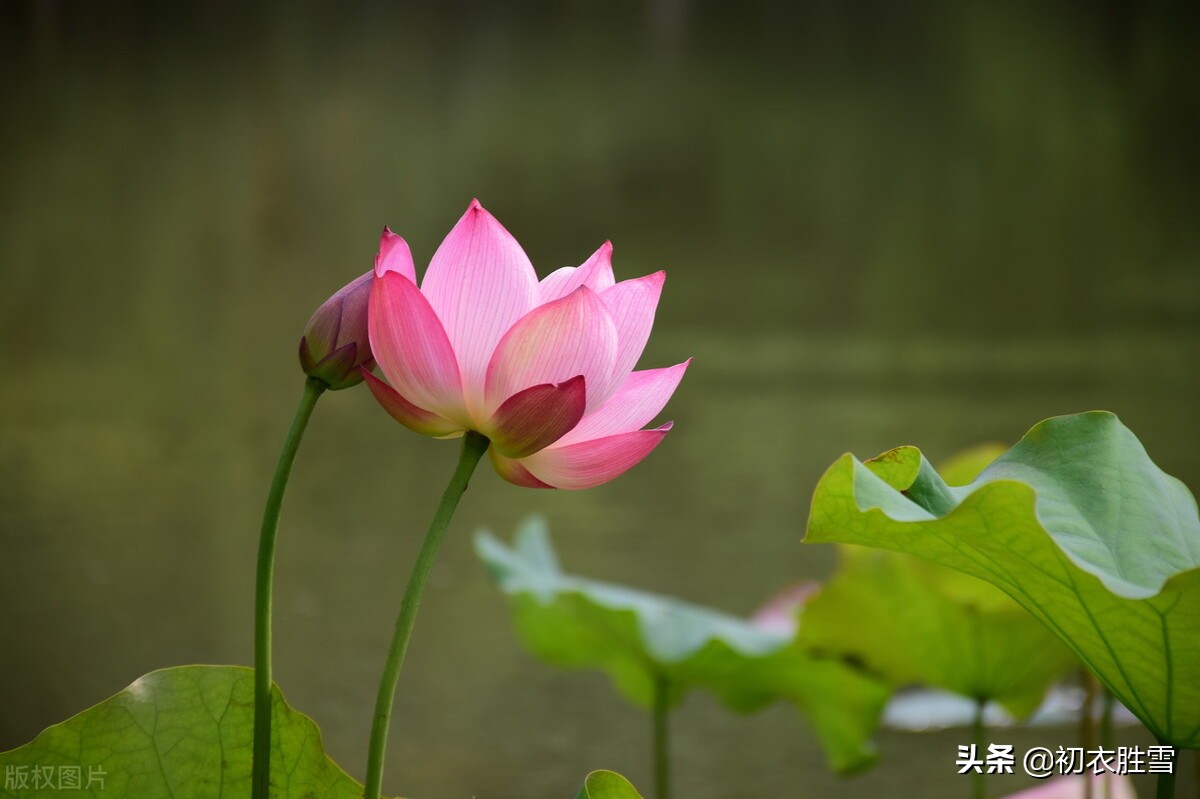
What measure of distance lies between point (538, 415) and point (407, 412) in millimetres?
34

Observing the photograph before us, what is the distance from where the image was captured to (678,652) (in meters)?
0.74

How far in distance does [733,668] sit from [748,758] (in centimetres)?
58

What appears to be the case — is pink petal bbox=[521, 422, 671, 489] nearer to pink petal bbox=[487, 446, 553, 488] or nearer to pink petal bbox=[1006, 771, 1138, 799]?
pink petal bbox=[487, 446, 553, 488]

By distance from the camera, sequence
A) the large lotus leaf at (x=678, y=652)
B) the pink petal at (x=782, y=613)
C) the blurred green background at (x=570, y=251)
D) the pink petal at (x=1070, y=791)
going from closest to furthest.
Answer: the pink petal at (x=1070, y=791) < the large lotus leaf at (x=678, y=652) < the pink petal at (x=782, y=613) < the blurred green background at (x=570, y=251)

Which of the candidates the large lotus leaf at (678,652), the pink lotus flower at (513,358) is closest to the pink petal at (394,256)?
the pink lotus flower at (513,358)

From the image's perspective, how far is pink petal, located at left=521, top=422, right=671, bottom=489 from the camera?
0.86 ft

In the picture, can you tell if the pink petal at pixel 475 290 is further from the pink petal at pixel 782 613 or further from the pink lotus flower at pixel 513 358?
the pink petal at pixel 782 613

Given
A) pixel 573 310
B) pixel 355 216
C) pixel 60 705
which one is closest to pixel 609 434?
pixel 573 310

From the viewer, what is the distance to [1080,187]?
6.44 ft

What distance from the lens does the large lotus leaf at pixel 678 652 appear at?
743 mm

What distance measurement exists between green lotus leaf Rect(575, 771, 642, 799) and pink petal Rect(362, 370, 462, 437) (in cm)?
12

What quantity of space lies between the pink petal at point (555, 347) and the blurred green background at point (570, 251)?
3.94ft

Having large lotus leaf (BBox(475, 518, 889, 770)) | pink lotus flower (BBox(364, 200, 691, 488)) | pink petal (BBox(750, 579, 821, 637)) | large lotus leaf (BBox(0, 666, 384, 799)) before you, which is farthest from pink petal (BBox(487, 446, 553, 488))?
pink petal (BBox(750, 579, 821, 637))

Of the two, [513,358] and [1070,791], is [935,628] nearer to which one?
[1070,791]
